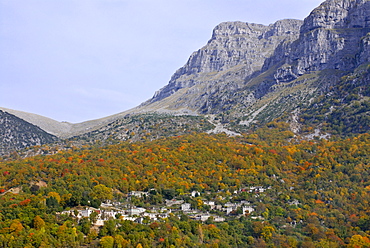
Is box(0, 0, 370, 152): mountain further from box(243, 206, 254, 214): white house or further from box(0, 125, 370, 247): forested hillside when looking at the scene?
box(243, 206, 254, 214): white house

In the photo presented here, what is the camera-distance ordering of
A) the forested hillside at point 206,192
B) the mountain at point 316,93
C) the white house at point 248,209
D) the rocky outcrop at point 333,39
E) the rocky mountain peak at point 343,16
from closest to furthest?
the forested hillside at point 206,192 → the white house at point 248,209 → the mountain at point 316,93 → the rocky outcrop at point 333,39 → the rocky mountain peak at point 343,16

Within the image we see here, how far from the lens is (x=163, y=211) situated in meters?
76.4

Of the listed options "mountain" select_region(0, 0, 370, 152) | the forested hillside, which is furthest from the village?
"mountain" select_region(0, 0, 370, 152)

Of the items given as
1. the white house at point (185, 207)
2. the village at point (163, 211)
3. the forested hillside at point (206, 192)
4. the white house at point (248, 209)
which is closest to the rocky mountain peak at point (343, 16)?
the forested hillside at point (206, 192)

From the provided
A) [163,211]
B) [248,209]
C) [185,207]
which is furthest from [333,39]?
[163,211]

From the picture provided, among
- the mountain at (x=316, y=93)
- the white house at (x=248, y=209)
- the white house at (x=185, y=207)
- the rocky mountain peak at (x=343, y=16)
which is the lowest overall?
the white house at (x=248, y=209)

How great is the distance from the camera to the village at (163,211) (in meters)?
65.4

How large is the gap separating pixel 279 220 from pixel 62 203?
124ft

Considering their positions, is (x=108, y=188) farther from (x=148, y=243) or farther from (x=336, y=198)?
(x=336, y=198)

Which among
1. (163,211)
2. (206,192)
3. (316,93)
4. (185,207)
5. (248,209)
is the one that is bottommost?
(248,209)

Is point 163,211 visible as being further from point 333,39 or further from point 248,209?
point 333,39

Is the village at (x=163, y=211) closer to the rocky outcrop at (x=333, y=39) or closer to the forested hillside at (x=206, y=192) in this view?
the forested hillside at (x=206, y=192)

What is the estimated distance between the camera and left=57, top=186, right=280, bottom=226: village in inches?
2576

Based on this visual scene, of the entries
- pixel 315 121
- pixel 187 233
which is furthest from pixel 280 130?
pixel 187 233
